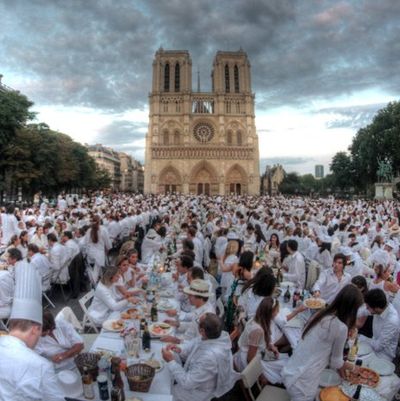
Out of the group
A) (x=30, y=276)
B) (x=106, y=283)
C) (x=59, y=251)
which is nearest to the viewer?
(x=30, y=276)

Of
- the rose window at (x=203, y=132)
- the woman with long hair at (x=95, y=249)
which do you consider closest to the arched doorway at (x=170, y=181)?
the rose window at (x=203, y=132)

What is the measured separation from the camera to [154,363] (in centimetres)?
368

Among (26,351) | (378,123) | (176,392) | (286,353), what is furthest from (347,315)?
(378,123)

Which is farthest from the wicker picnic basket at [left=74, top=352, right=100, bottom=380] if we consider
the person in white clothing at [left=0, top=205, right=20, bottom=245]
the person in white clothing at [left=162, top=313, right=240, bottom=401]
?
the person in white clothing at [left=0, top=205, right=20, bottom=245]

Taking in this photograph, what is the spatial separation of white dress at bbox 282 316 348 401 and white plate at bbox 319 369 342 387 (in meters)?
0.13

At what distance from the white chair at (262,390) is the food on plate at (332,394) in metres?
0.40

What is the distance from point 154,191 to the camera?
6269 centimetres

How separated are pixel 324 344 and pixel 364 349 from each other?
108cm

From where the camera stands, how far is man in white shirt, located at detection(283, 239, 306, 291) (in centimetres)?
699

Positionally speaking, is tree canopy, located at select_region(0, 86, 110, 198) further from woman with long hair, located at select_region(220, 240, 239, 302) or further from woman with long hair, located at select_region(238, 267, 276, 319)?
woman with long hair, located at select_region(238, 267, 276, 319)

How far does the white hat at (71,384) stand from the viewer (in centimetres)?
323

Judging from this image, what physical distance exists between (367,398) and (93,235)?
720 centimetres

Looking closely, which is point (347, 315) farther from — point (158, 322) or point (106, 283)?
point (106, 283)

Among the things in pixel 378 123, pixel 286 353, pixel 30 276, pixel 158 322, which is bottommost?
pixel 286 353
